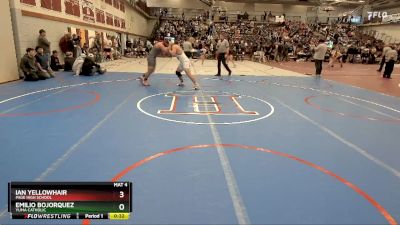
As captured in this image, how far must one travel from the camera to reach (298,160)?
3.89 meters

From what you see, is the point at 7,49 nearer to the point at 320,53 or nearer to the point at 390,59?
the point at 320,53

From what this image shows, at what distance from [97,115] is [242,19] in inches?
1465

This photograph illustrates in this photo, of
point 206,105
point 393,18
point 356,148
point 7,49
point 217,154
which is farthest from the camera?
point 393,18

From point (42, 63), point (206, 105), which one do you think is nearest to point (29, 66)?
point (42, 63)

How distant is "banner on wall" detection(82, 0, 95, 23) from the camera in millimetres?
18125

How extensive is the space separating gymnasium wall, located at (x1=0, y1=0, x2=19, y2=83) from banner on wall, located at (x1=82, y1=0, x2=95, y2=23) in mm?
8334

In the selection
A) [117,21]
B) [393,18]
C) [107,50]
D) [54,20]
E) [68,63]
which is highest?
[393,18]

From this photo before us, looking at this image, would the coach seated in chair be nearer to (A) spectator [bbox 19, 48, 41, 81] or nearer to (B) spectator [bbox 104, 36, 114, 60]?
(A) spectator [bbox 19, 48, 41, 81]

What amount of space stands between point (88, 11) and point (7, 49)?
9.70 meters

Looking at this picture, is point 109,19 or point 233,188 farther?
point 109,19

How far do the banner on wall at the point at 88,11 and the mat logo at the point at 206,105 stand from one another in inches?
515
